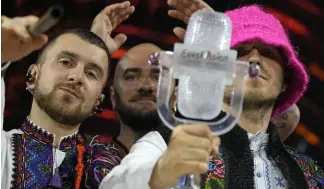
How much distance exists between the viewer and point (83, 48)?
1552 mm

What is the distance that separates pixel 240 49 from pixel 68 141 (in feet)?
1.60

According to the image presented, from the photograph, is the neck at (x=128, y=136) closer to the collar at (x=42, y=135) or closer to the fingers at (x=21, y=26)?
the collar at (x=42, y=135)

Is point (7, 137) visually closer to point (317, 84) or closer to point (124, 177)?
point (124, 177)

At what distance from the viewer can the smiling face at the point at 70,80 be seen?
4.86 ft

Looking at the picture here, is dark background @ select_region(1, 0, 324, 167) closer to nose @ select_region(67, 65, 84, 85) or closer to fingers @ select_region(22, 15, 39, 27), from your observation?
nose @ select_region(67, 65, 84, 85)

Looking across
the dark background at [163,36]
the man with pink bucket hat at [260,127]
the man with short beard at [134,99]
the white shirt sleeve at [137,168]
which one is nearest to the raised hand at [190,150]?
the white shirt sleeve at [137,168]

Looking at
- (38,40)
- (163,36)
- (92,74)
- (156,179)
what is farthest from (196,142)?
(163,36)

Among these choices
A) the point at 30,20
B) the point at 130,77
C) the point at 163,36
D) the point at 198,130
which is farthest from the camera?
the point at 163,36

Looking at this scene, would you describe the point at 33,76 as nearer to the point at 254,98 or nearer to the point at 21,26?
the point at 254,98

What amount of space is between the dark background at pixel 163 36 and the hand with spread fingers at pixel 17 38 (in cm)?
109

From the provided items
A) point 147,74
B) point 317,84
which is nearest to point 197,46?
point 147,74

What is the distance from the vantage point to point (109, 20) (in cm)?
180

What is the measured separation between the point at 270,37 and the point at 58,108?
1.81 feet

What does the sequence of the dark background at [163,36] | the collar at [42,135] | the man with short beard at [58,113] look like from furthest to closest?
1. the dark background at [163,36]
2. the collar at [42,135]
3. the man with short beard at [58,113]
